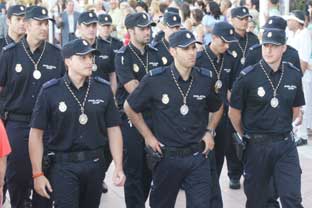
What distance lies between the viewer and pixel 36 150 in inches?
218

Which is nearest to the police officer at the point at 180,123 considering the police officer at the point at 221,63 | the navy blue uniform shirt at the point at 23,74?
the navy blue uniform shirt at the point at 23,74

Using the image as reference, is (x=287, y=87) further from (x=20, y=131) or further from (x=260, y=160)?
(x=20, y=131)

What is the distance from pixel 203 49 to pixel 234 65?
0.43 meters

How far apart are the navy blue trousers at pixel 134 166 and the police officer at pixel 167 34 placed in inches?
41.4

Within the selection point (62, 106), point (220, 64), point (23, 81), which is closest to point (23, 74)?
point (23, 81)

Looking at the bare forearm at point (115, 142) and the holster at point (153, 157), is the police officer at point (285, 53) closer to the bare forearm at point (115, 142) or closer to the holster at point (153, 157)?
the holster at point (153, 157)

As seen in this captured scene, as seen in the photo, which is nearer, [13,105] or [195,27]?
[13,105]

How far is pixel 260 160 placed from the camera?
Answer: 6215mm

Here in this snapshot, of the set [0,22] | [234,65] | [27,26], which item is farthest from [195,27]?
[0,22]

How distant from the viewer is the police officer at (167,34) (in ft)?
25.5

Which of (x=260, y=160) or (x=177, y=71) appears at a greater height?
(x=177, y=71)

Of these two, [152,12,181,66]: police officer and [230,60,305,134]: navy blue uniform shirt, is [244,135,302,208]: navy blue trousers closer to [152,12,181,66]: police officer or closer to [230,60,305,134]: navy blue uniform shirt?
[230,60,305,134]: navy blue uniform shirt

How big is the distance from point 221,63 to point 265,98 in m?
1.32

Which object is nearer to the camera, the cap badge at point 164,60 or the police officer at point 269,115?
the police officer at point 269,115
